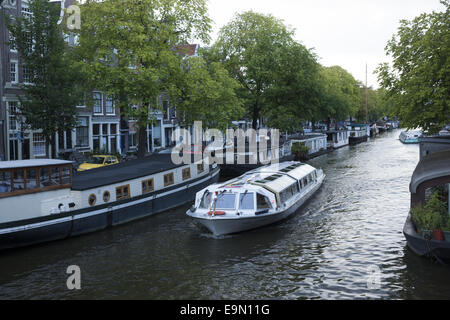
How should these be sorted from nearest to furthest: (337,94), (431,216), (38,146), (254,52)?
1. (431,216)
2. (38,146)
3. (254,52)
4. (337,94)

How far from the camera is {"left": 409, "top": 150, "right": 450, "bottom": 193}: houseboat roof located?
14891 mm

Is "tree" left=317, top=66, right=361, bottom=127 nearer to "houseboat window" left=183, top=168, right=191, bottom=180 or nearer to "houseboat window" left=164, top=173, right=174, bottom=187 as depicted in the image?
"houseboat window" left=183, top=168, right=191, bottom=180

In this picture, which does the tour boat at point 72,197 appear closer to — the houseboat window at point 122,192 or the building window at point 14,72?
the houseboat window at point 122,192

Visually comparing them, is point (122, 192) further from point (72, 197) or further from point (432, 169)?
point (432, 169)

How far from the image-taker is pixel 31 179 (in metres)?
17.6

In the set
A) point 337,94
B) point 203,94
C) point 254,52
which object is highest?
point 254,52

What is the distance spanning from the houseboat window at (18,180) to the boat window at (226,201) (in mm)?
7813

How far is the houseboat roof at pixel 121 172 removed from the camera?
20.4m

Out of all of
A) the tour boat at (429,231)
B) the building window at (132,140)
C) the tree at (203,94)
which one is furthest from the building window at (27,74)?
the tour boat at (429,231)

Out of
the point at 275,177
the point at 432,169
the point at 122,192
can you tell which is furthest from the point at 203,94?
the point at 432,169

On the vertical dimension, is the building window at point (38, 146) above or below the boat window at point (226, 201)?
above

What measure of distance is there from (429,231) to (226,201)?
27.0 ft

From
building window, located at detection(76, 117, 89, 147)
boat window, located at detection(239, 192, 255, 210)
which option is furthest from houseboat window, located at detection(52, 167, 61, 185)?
building window, located at detection(76, 117, 89, 147)

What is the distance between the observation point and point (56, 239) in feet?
59.2
